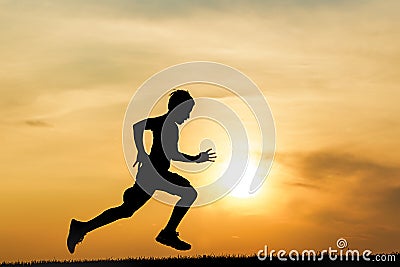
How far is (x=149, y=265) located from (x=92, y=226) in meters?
2.98

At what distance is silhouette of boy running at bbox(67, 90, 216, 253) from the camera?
647 inches

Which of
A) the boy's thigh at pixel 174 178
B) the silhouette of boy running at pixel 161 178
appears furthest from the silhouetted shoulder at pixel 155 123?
the boy's thigh at pixel 174 178

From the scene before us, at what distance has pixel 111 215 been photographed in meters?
17.7

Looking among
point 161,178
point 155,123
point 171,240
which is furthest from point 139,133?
point 171,240

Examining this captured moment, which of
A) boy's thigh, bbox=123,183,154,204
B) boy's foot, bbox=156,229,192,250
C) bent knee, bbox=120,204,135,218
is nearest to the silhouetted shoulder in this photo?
boy's thigh, bbox=123,183,154,204

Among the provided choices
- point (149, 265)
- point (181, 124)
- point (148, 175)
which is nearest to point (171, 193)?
point (148, 175)

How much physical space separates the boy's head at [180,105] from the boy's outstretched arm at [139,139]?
803 millimetres

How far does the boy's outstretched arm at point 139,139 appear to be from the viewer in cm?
1680

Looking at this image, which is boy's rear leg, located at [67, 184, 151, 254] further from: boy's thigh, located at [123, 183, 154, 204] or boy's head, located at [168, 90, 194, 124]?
boy's head, located at [168, 90, 194, 124]

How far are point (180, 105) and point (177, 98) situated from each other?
6.9 inches

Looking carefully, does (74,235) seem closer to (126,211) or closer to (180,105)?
(126,211)

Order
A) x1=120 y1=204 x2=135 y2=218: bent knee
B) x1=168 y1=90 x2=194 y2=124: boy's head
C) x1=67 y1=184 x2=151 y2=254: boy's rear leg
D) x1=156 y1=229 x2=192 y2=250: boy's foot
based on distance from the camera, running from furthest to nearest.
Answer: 1. x1=156 y1=229 x2=192 y2=250: boy's foot
2. x1=120 y1=204 x2=135 y2=218: bent knee
3. x1=67 y1=184 x2=151 y2=254: boy's rear leg
4. x1=168 y1=90 x2=194 y2=124: boy's head

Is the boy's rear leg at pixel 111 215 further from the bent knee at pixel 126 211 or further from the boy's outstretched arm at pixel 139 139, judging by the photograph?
the boy's outstretched arm at pixel 139 139

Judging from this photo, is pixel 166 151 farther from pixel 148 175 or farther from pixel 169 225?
pixel 169 225
